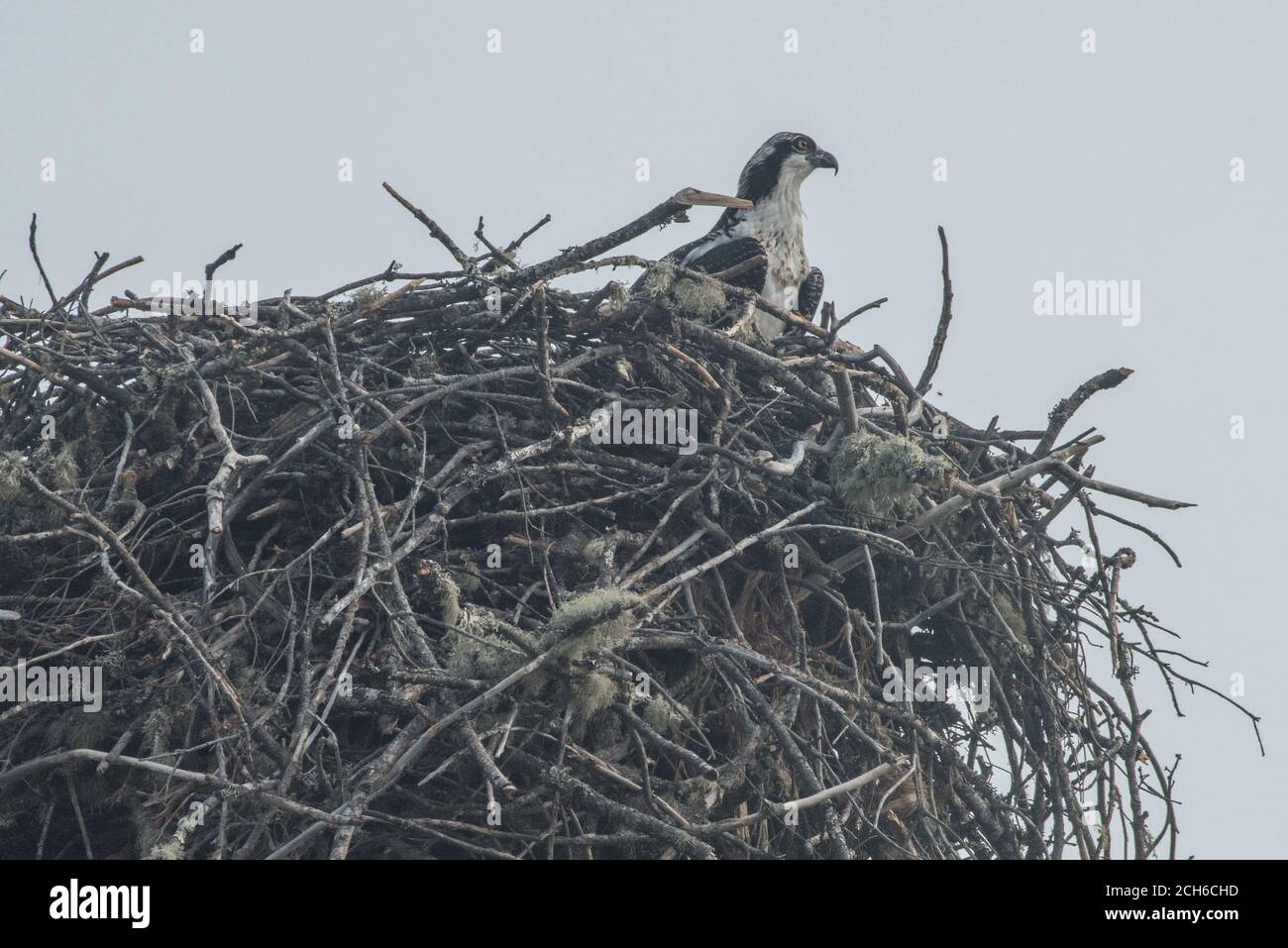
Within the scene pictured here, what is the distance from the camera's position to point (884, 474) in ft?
18.7

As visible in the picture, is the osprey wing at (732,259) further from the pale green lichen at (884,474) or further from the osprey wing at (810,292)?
the pale green lichen at (884,474)

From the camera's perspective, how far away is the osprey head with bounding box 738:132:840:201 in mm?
8422

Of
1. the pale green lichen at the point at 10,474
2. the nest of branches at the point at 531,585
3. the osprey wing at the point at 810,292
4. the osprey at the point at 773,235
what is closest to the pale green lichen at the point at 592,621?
the nest of branches at the point at 531,585

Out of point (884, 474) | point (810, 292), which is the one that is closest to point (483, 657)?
point (884, 474)

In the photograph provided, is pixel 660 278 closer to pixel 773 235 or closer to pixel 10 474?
pixel 773 235

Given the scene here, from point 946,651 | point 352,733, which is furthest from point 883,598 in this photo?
point 352,733

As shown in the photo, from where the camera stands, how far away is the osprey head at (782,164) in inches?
332

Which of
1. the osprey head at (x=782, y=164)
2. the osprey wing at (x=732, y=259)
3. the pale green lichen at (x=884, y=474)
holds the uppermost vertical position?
the osprey head at (x=782, y=164)

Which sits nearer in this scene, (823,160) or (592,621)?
(592,621)

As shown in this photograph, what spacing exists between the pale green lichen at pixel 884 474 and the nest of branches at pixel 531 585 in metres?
0.02

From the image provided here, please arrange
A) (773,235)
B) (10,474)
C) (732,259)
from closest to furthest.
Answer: (10,474) → (732,259) → (773,235)

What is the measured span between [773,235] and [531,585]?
3176 millimetres

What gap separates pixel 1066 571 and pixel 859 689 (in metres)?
1.27

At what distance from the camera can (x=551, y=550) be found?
578cm
